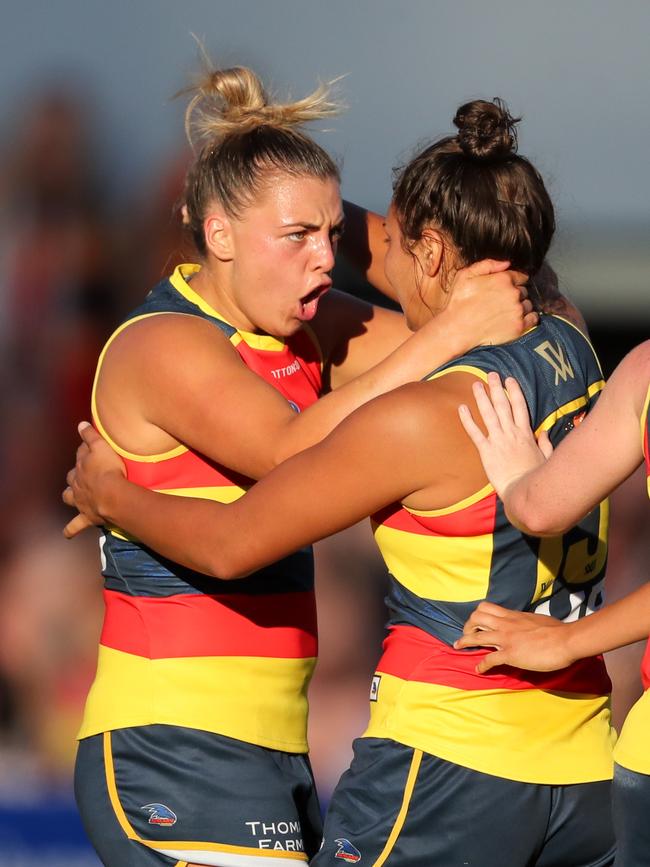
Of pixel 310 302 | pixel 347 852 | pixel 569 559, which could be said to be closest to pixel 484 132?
pixel 310 302

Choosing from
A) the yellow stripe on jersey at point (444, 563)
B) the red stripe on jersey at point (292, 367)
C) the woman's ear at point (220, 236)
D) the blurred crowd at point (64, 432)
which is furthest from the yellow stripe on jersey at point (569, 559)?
the blurred crowd at point (64, 432)

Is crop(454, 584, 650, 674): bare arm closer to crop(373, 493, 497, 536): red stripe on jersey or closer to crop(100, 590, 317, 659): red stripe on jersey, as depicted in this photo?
crop(373, 493, 497, 536): red stripe on jersey

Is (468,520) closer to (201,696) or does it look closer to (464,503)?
(464,503)

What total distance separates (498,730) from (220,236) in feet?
3.96

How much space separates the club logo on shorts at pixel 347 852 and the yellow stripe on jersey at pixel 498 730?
188mm

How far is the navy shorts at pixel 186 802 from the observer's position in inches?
97.2

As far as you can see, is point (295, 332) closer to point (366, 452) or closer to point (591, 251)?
point (366, 452)

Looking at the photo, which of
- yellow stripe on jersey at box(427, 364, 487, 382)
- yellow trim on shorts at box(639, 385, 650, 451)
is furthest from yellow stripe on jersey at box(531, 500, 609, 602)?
yellow trim on shorts at box(639, 385, 650, 451)

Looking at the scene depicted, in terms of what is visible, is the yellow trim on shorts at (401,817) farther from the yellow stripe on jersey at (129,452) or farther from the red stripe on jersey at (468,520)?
the yellow stripe on jersey at (129,452)

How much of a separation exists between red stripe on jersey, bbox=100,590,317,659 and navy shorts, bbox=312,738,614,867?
44cm

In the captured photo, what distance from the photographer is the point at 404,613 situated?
2332 mm

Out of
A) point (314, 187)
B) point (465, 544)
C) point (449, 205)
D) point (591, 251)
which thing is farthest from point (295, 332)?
point (591, 251)

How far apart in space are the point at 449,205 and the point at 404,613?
0.74 meters

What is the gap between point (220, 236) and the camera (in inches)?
110
